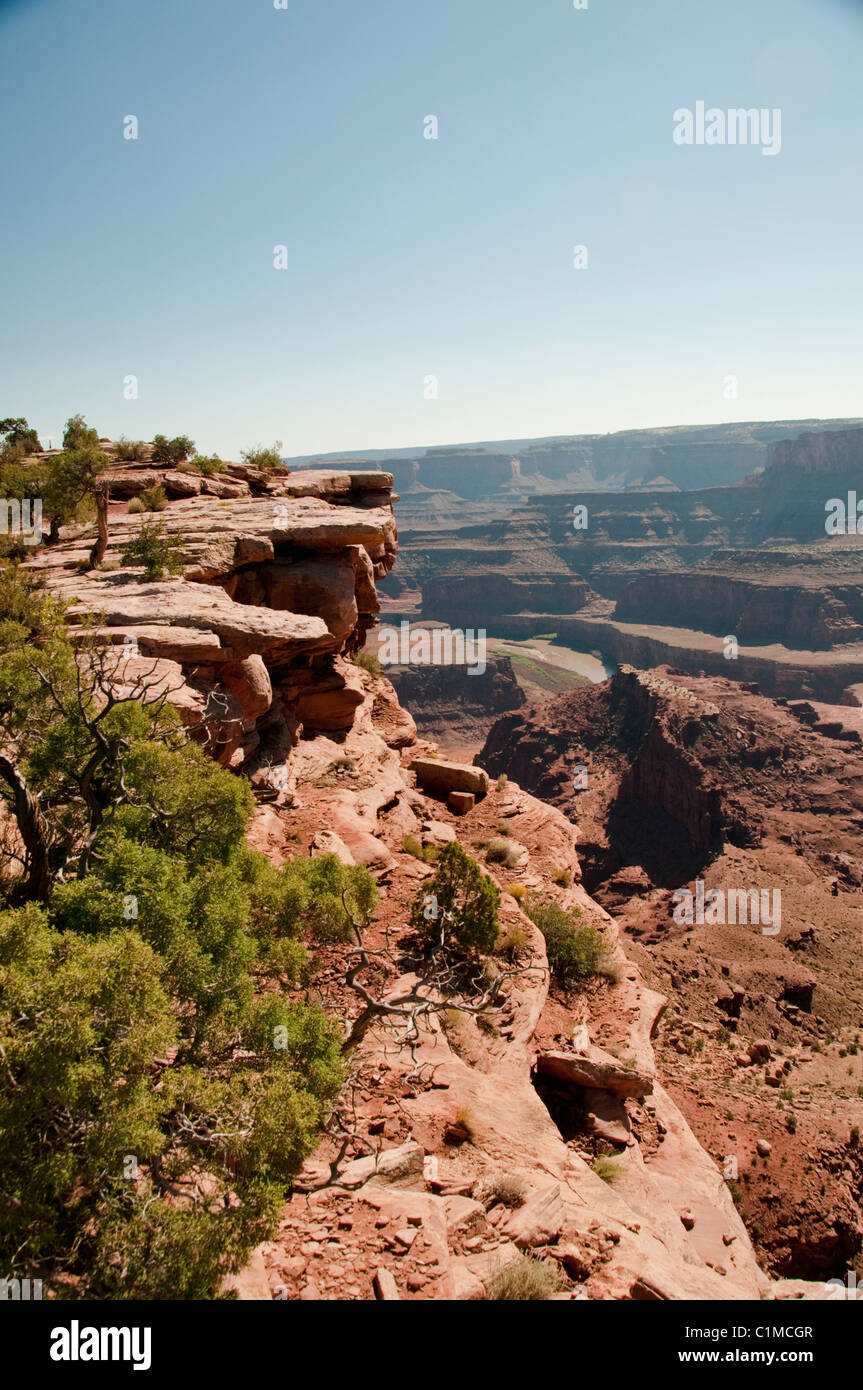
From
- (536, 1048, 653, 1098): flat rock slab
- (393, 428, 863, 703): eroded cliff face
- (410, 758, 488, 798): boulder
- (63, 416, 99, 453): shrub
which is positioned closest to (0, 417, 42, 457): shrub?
(63, 416, 99, 453): shrub

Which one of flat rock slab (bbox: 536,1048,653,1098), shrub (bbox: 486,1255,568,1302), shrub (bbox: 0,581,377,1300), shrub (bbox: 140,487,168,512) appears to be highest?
shrub (bbox: 140,487,168,512)

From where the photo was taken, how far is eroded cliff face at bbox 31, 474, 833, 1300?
7.67 meters

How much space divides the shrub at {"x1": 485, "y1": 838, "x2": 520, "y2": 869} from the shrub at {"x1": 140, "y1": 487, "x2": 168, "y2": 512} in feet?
47.2

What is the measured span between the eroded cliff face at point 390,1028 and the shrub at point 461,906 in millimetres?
712

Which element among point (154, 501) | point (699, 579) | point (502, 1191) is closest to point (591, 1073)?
point (502, 1191)

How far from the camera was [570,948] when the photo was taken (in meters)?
17.3

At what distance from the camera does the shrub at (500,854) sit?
67.1 ft

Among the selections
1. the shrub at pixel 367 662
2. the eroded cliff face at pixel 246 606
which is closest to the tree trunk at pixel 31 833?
the eroded cliff face at pixel 246 606

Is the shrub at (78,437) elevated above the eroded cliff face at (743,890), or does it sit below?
above

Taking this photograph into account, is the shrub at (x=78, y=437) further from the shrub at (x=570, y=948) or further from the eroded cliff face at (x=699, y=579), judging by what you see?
the eroded cliff face at (x=699, y=579)

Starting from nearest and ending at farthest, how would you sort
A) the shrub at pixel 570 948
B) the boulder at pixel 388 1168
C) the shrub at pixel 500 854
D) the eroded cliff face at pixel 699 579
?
the boulder at pixel 388 1168 < the shrub at pixel 570 948 < the shrub at pixel 500 854 < the eroded cliff face at pixel 699 579

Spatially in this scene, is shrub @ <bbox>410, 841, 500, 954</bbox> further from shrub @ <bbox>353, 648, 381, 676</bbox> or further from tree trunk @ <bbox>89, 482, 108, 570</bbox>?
shrub @ <bbox>353, 648, 381, 676</bbox>

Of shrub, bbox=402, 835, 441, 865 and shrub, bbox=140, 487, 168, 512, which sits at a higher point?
shrub, bbox=140, 487, 168, 512

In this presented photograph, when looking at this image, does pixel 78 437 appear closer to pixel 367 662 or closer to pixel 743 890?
pixel 367 662
